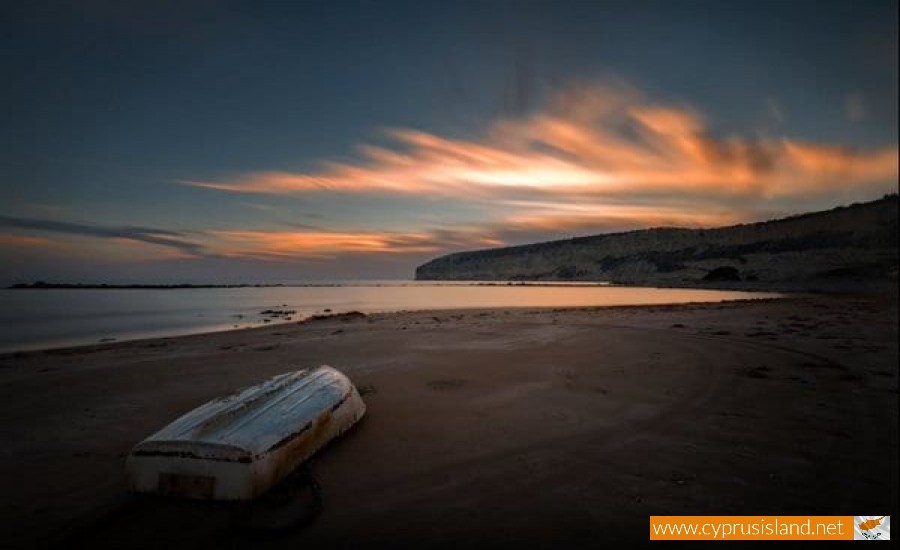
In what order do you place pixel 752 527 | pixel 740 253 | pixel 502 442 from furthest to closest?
pixel 740 253, pixel 502 442, pixel 752 527

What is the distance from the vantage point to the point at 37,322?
58.4 ft

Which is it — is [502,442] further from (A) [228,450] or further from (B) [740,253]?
(B) [740,253]

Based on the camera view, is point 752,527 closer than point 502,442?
Yes

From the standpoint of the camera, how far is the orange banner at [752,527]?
3.17 m

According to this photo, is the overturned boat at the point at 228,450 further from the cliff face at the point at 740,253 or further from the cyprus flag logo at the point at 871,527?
the cliff face at the point at 740,253

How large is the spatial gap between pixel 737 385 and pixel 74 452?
8.48 meters

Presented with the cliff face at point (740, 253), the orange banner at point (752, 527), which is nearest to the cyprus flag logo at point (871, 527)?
the orange banner at point (752, 527)

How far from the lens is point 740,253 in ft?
236

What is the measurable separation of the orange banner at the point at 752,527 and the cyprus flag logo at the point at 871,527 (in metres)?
0.04

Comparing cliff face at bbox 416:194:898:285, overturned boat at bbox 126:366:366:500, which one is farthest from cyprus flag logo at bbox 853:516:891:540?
cliff face at bbox 416:194:898:285

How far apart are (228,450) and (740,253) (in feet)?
279

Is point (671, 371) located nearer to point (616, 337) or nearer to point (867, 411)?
point (867, 411)

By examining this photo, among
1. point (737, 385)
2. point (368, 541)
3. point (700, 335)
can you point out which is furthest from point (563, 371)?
point (700, 335)

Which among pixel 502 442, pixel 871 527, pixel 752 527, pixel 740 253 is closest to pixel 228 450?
pixel 502 442
